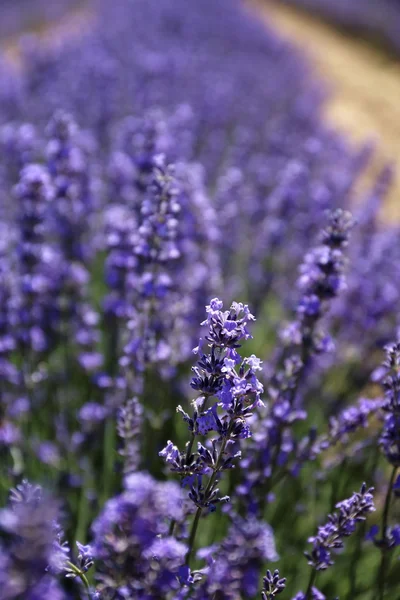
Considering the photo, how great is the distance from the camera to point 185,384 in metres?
3.76

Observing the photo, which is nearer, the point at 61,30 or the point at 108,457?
the point at 108,457

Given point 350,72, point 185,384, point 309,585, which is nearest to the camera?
point 309,585

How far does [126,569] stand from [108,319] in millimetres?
2461

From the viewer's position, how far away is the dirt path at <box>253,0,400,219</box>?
13380 mm

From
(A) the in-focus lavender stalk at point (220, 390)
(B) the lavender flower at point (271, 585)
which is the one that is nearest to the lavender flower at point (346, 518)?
(B) the lavender flower at point (271, 585)

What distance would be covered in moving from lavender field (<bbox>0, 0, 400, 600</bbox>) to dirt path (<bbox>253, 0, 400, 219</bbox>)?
549 centimetres

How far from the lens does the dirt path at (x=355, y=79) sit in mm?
13380

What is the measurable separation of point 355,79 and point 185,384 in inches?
656

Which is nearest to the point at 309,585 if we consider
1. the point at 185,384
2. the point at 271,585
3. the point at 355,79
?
the point at 271,585

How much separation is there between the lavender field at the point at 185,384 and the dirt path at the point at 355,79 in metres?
5.49

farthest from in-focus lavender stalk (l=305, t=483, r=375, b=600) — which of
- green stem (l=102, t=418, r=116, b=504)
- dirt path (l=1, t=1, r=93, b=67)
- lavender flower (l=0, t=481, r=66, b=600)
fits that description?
dirt path (l=1, t=1, r=93, b=67)

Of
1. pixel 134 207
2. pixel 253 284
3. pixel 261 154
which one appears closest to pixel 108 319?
pixel 134 207

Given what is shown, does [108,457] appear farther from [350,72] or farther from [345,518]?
[350,72]

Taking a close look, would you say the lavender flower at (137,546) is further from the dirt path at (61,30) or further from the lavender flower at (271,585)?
the dirt path at (61,30)
